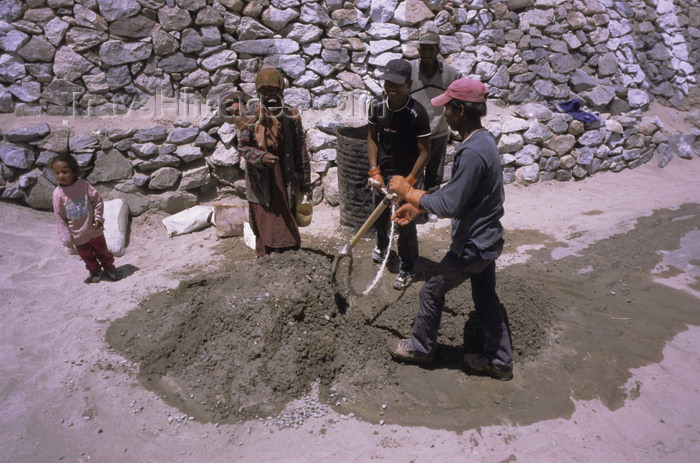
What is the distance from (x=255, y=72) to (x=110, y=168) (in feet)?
6.84

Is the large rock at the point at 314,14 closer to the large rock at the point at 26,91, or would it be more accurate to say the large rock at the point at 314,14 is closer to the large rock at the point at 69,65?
the large rock at the point at 69,65

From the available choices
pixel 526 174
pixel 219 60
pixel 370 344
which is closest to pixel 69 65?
pixel 219 60

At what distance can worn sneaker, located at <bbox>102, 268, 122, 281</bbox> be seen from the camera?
434 centimetres

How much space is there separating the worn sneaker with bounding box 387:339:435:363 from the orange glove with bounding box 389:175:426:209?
98 centimetres

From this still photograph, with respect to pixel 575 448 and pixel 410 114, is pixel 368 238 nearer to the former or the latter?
pixel 410 114

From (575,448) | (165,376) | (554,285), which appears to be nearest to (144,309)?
(165,376)

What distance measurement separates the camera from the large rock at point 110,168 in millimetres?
5293

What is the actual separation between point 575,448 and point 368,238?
2.98m

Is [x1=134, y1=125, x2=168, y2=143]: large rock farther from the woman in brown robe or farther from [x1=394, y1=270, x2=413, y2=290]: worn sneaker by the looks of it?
[x1=394, y1=270, x2=413, y2=290]: worn sneaker

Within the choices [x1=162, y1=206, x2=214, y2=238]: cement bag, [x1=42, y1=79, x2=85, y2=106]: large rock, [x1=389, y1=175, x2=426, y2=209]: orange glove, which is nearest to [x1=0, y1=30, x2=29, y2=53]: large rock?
[x1=42, y1=79, x2=85, y2=106]: large rock

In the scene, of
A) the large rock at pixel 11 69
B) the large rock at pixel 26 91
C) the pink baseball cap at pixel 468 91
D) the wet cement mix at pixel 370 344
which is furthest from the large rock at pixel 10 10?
the pink baseball cap at pixel 468 91

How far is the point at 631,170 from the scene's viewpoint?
7277 mm

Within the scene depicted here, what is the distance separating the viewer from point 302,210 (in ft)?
13.6

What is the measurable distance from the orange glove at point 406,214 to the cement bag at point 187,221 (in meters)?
3.03
